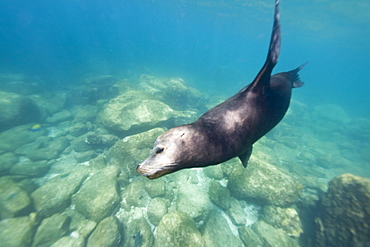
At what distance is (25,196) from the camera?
577 cm

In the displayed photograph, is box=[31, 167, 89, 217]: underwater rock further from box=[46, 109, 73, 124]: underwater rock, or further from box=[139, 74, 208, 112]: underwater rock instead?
box=[139, 74, 208, 112]: underwater rock

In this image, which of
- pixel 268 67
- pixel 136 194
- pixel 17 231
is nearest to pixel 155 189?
pixel 136 194

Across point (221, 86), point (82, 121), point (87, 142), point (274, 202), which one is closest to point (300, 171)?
point (274, 202)

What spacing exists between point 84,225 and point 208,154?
673 centimetres

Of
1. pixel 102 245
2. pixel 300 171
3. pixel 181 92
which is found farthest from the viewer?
pixel 181 92

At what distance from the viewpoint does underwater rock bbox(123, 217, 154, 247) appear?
5352 millimetres

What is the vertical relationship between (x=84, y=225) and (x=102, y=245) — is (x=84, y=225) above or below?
above

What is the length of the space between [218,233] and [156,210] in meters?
2.53

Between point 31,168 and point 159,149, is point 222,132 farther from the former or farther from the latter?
point 31,168

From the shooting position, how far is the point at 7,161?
7.89 metres

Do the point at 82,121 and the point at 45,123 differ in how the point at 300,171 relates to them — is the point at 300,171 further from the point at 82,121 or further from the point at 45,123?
the point at 45,123

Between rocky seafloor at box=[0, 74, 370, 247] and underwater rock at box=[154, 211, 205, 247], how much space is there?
2cm

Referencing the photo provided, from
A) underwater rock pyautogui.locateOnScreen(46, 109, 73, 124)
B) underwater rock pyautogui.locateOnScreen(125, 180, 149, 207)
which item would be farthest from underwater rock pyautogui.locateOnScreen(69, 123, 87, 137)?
underwater rock pyautogui.locateOnScreen(125, 180, 149, 207)

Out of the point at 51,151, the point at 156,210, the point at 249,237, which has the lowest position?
the point at 249,237
